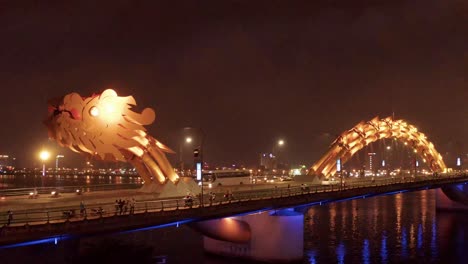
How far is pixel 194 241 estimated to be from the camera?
6725cm

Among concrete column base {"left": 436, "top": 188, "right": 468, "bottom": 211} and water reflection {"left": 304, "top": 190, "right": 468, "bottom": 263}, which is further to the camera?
concrete column base {"left": 436, "top": 188, "right": 468, "bottom": 211}

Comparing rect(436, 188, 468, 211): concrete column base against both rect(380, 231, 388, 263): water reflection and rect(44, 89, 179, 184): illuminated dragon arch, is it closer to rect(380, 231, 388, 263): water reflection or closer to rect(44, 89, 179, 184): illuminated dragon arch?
rect(380, 231, 388, 263): water reflection

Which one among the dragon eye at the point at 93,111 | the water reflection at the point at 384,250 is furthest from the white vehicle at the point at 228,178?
the dragon eye at the point at 93,111

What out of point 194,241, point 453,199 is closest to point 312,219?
point 194,241

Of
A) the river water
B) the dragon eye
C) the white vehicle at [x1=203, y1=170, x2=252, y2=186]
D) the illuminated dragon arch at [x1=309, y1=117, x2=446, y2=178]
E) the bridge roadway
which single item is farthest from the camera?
the illuminated dragon arch at [x1=309, y1=117, x2=446, y2=178]

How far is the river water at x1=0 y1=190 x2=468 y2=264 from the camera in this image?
5550 cm

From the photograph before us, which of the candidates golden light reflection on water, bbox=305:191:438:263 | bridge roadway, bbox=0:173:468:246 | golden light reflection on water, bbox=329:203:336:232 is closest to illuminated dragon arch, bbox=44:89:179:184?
bridge roadway, bbox=0:173:468:246

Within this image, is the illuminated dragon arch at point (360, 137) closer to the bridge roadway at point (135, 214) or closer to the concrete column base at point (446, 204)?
the concrete column base at point (446, 204)

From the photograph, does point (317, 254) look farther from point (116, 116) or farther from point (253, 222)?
point (116, 116)

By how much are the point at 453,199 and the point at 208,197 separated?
87.9 meters

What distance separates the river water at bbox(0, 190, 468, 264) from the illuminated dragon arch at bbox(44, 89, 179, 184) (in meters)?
12.4

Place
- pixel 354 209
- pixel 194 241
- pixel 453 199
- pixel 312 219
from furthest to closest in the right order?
pixel 453 199
pixel 354 209
pixel 312 219
pixel 194 241

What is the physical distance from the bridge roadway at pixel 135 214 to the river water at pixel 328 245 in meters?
7.93

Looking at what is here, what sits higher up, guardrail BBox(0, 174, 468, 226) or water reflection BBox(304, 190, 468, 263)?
guardrail BBox(0, 174, 468, 226)
